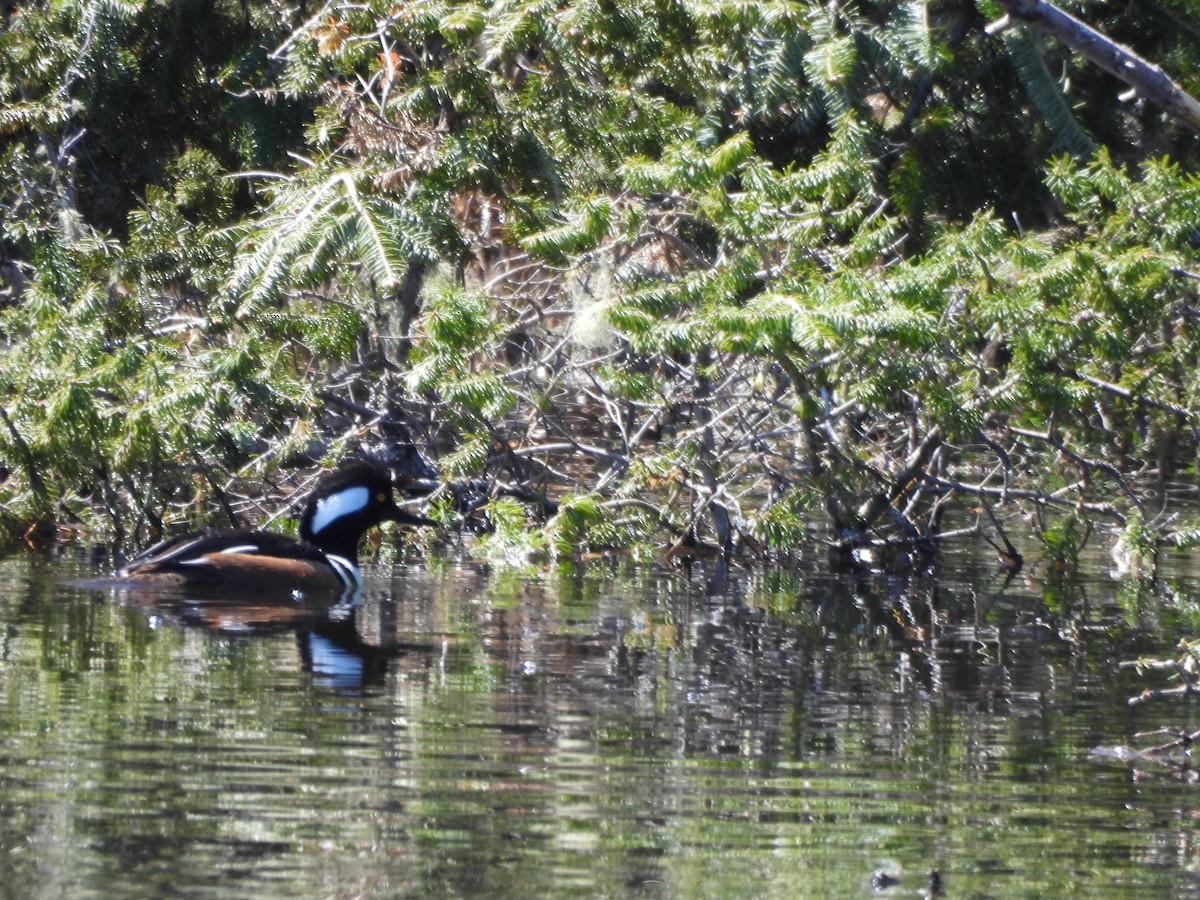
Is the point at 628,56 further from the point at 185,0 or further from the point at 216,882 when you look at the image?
the point at 216,882

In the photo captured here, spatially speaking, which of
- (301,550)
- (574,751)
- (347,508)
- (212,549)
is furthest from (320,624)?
(574,751)

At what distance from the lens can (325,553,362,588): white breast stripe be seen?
10.5 meters

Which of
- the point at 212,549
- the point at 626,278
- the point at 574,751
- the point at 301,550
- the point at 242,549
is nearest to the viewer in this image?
the point at 574,751

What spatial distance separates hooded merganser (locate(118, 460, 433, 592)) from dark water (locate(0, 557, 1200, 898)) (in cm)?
43

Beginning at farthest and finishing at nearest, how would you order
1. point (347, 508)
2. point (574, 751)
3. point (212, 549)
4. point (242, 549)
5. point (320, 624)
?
1. point (347, 508)
2. point (242, 549)
3. point (212, 549)
4. point (320, 624)
5. point (574, 751)

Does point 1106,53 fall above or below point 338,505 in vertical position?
above

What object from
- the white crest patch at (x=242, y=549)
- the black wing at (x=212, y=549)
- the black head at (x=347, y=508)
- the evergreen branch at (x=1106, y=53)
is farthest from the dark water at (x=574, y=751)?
the evergreen branch at (x=1106, y=53)

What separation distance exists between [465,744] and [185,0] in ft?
28.4

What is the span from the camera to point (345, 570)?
10633 mm

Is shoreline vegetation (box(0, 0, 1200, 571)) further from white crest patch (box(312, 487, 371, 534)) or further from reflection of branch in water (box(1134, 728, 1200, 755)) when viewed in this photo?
reflection of branch in water (box(1134, 728, 1200, 755))

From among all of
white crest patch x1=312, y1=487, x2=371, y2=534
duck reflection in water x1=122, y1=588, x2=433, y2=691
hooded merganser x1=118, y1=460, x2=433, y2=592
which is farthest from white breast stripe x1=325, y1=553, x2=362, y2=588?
white crest patch x1=312, y1=487, x2=371, y2=534

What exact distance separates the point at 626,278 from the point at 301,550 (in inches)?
94.2

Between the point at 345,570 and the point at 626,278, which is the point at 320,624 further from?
the point at 626,278

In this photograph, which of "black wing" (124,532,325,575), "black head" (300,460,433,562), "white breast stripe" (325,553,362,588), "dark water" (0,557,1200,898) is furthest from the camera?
Answer: "black head" (300,460,433,562)
